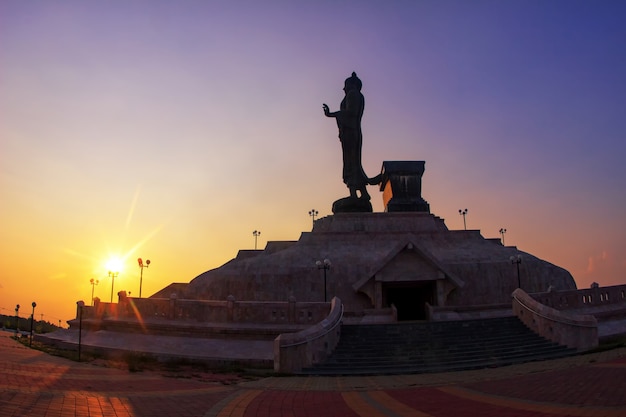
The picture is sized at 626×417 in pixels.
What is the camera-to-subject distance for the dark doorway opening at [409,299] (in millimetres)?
32938

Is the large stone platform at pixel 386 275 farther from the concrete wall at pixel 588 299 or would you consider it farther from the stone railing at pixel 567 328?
the stone railing at pixel 567 328

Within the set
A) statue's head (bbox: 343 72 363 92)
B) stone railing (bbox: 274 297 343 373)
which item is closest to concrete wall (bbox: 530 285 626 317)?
stone railing (bbox: 274 297 343 373)

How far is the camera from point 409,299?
3428 cm

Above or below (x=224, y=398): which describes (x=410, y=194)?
above

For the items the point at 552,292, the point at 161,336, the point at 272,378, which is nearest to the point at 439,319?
the point at 552,292

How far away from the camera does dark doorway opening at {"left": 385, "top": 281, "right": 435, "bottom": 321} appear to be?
32938 millimetres

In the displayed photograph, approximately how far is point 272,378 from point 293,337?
Result: 204cm

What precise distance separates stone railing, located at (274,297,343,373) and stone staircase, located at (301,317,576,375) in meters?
0.33

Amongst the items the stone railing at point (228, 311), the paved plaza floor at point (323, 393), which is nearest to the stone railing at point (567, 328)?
the paved plaza floor at point (323, 393)

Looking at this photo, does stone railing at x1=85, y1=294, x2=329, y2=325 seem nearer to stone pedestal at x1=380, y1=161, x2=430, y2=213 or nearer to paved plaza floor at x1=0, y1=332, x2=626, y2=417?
paved plaza floor at x1=0, y1=332, x2=626, y2=417

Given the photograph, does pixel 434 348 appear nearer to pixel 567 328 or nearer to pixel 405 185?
pixel 567 328

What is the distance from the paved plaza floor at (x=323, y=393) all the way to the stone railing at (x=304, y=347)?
1.18m

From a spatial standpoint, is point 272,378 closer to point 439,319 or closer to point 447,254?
point 439,319

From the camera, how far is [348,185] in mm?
44969
